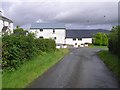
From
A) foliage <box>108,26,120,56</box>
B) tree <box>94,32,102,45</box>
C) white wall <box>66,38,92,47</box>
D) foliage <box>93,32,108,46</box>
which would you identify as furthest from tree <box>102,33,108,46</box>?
foliage <box>108,26,120,56</box>

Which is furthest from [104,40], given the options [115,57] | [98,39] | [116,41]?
[115,57]

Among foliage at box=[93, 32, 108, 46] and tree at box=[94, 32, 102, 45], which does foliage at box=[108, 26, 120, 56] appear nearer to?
foliage at box=[93, 32, 108, 46]

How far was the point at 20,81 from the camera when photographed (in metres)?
12.8

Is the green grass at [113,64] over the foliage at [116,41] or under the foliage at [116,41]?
under

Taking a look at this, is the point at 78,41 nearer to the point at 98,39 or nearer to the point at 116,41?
the point at 98,39

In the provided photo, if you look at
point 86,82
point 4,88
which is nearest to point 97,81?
point 86,82

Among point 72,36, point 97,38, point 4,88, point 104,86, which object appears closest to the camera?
point 4,88

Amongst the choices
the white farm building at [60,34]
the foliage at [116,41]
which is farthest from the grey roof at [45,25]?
the foliage at [116,41]

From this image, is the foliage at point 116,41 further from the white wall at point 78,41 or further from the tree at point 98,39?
the white wall at point 78,41

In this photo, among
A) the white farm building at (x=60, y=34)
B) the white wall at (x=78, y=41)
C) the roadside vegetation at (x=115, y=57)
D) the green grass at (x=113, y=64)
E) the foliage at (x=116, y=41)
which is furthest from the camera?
the white wall at (x=78, y=41)

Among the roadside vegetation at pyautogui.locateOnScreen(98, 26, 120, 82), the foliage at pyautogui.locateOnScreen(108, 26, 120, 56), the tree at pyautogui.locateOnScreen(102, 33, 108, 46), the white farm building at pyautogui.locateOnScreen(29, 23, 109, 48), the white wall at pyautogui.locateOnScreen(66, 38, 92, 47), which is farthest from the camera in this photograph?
the white wall at pyautogui.locateOnScreen(66, 38, 92, 47)

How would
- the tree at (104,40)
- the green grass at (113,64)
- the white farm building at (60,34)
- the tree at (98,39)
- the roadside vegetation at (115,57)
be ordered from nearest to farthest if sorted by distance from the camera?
the green grass at (113,64)
the roadside vegetation at (115,57)
the tree at (104,40)
the tree at (98,39)
the white farm building at (60,34)

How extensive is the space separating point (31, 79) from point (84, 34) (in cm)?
8749

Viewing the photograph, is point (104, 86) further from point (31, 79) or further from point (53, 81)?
point (31, 79)
